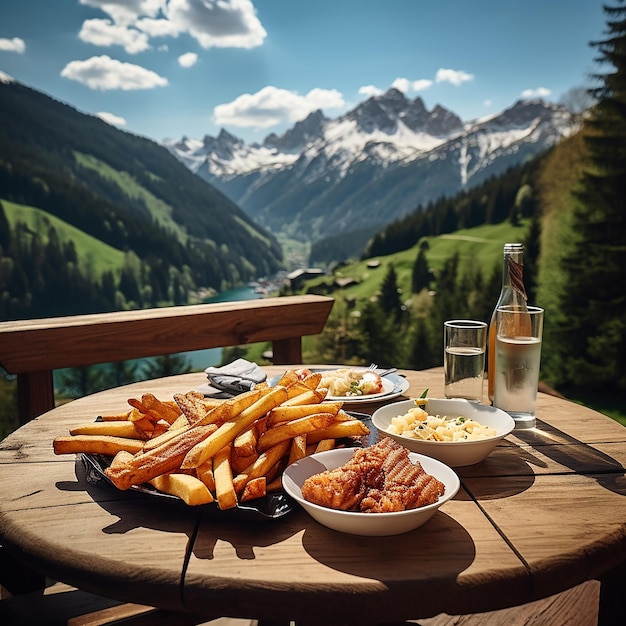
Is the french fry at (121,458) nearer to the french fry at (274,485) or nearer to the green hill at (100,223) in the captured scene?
the french fry at (274,485)

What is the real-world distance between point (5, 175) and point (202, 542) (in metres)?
49.0

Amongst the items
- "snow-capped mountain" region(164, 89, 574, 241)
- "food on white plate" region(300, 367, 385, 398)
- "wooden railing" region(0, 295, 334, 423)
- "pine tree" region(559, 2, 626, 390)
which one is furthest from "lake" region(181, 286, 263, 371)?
"food on white plate" region(300, 367, 385, 398)

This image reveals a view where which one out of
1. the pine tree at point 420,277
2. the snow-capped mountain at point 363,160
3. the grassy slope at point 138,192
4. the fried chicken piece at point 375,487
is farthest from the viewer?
the snow-capped mountain at point 363,160

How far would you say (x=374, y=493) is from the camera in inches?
37.2

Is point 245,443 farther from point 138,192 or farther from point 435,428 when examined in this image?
point 138,192

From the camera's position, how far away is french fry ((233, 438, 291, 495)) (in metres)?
1.02

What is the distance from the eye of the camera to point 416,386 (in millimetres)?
1964

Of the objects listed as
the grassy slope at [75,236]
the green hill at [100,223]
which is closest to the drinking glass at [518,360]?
the green hill at [100,223]

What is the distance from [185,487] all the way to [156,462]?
90mm

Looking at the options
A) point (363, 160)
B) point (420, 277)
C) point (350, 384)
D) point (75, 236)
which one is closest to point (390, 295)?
point (420, 277)

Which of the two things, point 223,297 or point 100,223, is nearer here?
point 100,223

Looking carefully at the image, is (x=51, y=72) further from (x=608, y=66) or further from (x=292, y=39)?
(x=608, y=66)

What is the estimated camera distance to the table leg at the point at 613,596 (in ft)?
4.48

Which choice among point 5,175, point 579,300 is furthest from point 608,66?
point 5,175
